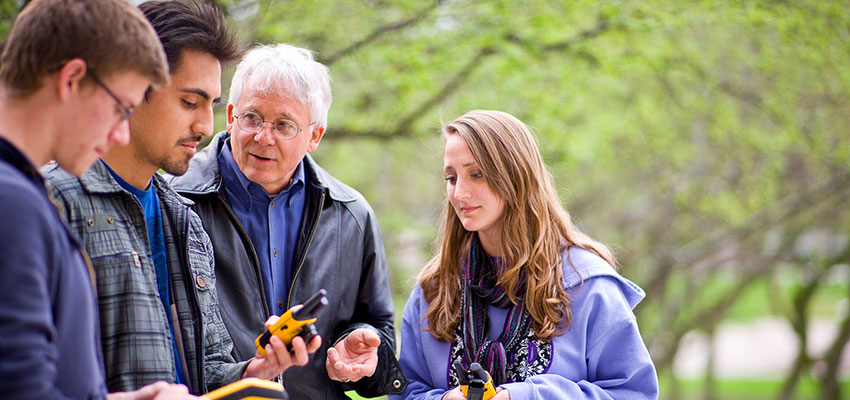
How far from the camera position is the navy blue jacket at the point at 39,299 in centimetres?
135

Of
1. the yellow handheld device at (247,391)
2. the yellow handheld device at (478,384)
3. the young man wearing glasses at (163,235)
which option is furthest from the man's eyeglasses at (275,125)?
the yellow handheld device at (247,391)

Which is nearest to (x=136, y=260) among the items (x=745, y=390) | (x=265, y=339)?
(x=265, y=339)

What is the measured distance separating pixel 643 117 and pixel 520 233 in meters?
8.50

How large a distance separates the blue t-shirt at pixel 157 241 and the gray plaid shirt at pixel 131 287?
0.7 inches

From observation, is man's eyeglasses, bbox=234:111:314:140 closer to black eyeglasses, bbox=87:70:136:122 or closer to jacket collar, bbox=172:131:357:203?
jacket collar, bbox=172:131:357:203

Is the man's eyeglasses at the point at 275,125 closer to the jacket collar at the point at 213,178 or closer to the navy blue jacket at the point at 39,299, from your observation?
the jacket collar at the point at 213,178

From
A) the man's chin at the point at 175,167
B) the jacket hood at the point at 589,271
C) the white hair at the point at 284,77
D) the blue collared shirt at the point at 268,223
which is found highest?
the white hair at the point at 284,77

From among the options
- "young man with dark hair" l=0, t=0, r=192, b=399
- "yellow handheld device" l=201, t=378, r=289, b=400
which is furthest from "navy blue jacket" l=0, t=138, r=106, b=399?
"yellow handheld device" l=201, t=378, r=289, b=400

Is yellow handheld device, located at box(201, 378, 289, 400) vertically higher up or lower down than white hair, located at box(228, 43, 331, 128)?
lower down

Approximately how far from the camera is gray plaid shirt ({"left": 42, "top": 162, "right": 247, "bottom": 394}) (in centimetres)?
204

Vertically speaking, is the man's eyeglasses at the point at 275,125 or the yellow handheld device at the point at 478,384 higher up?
the man's eyeglasses at the point at 275,125

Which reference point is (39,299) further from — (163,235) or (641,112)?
(641,112)

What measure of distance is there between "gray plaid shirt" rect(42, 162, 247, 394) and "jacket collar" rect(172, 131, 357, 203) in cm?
54

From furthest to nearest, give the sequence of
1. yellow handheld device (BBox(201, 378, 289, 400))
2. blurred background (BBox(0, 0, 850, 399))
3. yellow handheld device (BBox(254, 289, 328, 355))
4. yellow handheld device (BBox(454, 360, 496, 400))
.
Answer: blurred background (BBox(0, 0, 850, 399)), yellow handheld device (BBox(454, 360, 496, 400)), yellow handheld device (BBox(254, 289, 328, 355)), yellow handheld device (BBox(201, 378, 289, 400))
